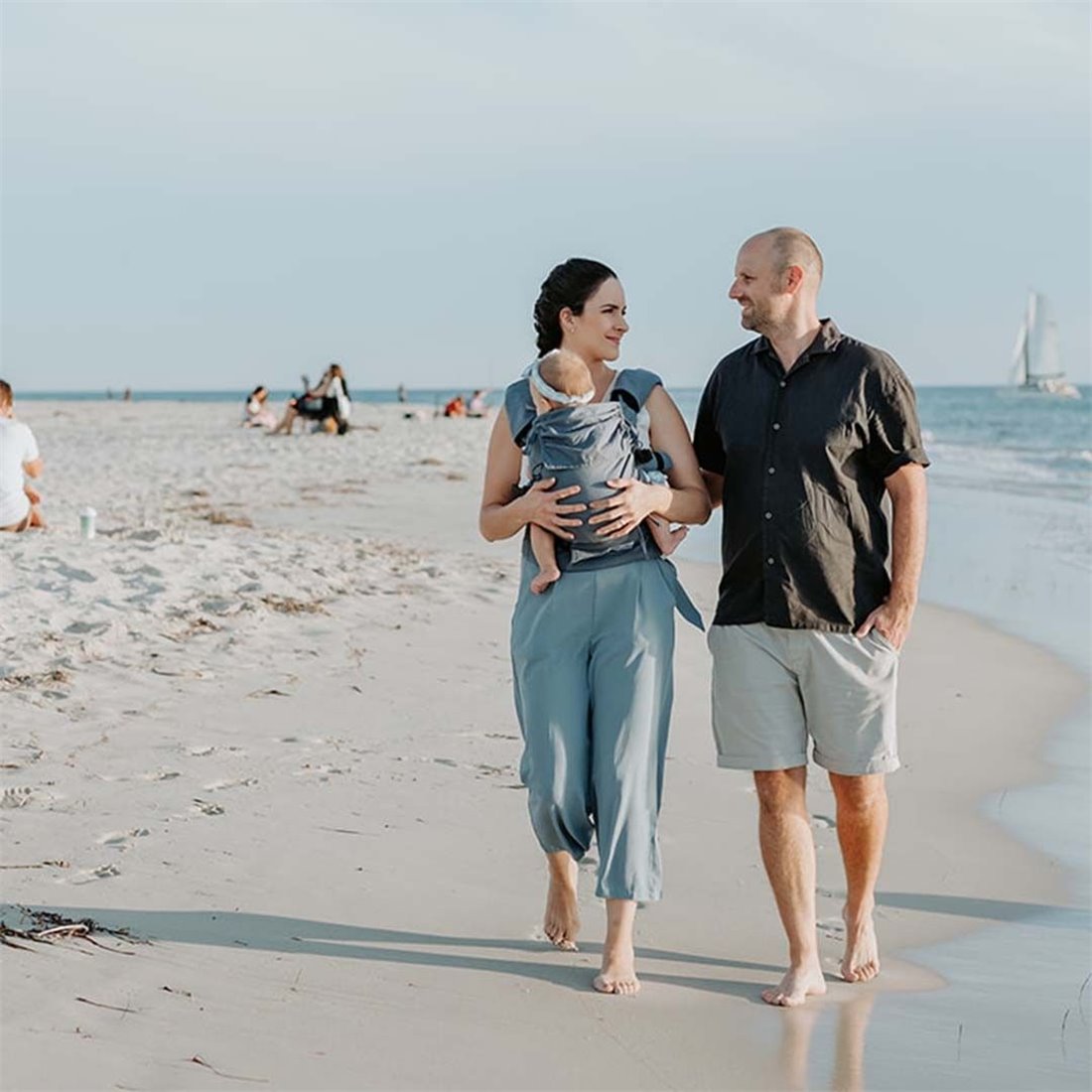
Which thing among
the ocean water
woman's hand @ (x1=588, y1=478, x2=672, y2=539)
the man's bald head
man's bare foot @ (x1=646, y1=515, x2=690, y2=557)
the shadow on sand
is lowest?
the shadow on sand

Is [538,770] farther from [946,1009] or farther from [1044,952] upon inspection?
[1044,952]

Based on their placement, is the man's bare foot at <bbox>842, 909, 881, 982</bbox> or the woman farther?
the man's bare foot at <bbox>842, 909, 881, 982</bbox>

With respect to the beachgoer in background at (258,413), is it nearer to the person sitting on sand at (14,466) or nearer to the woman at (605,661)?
the person sitting on sand at (14,466)

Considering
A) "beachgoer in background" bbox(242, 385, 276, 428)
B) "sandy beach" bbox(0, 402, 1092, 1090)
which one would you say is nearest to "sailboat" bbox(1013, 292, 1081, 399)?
"beachgoer in background" bbox(242, 385, 276, 428)

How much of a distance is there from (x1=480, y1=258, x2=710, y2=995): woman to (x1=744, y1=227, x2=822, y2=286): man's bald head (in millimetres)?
419

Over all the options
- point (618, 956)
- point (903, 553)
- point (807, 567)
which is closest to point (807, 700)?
point (807, 567)

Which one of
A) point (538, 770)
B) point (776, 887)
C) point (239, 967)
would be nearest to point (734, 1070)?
point (776, 887)

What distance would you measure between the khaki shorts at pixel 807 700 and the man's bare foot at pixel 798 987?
0.52 meters

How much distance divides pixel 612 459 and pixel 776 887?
1207 mm

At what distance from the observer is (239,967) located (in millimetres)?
4047

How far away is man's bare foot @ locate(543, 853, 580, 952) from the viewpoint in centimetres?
438

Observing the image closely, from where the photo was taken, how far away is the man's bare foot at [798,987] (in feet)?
13.2

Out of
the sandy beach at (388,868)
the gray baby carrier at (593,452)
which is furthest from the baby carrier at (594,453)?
the sandy beach at (388,868)

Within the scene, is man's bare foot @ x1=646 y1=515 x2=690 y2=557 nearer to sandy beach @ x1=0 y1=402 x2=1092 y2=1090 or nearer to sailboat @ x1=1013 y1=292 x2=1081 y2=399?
sandy beach @ x1=0 y1=402 x2=1092 y2=1090
